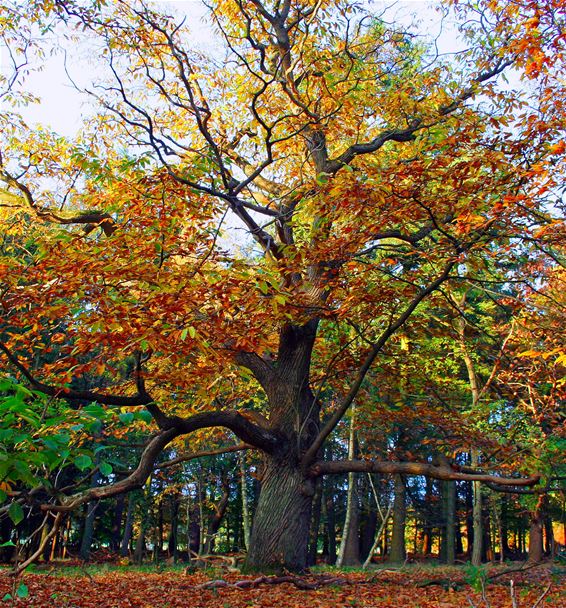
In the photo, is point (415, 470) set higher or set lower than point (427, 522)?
higher

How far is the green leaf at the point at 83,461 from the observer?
6.26 feet

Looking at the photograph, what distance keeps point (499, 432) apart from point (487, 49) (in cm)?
785

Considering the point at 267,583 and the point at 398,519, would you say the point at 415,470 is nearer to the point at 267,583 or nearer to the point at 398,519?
the point at 267,583

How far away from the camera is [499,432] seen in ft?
37.9

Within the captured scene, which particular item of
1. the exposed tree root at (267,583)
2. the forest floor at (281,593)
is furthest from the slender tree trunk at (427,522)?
the exposed tree root at (267,583)

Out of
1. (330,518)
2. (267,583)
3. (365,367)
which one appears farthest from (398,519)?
(365,367)

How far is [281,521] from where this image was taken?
8211 mm

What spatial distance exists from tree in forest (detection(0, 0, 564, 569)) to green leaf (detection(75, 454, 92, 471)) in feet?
6.58

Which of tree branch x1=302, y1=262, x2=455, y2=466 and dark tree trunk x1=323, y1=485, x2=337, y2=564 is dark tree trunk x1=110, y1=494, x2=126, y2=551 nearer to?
dark tree trunk x1=323, y1=485, x2=337, y2=564

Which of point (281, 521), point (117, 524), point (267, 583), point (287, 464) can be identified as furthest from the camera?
point (117, 524)

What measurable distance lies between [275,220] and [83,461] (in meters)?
6.58

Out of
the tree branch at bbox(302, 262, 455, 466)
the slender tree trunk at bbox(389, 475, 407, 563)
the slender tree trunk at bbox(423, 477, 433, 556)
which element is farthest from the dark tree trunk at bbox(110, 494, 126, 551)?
the tree branch at bbox(302, 262, 455, 466)

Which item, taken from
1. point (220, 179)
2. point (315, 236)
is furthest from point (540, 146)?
point (220, 179)

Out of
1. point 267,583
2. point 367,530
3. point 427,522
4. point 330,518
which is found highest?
point 267,583
